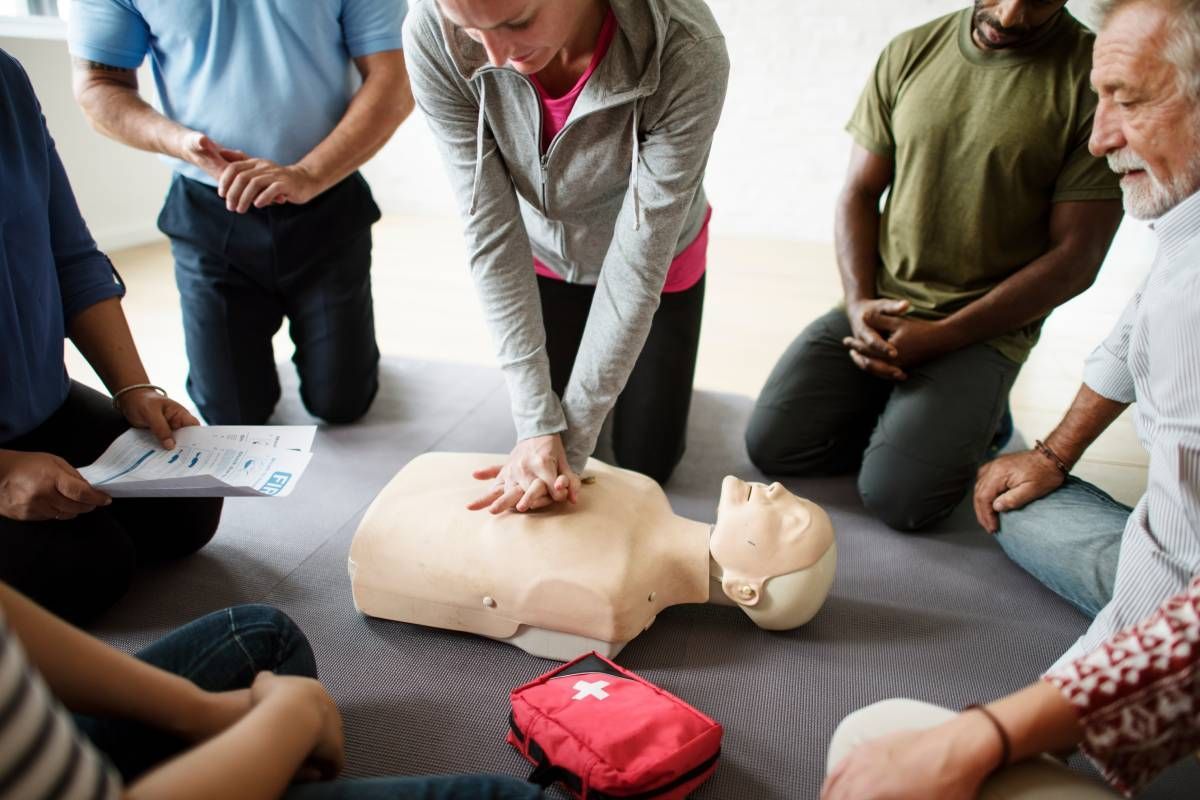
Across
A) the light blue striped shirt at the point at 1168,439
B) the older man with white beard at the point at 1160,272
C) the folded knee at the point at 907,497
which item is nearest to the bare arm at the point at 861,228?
the folded knee at the point at 907,497

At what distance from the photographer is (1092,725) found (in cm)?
76

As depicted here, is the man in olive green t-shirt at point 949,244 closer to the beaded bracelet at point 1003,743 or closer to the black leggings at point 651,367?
the black leggings at point 651,367

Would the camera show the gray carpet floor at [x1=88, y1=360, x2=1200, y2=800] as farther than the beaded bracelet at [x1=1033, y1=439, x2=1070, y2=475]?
No

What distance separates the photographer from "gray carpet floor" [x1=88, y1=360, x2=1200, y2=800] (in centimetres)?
117

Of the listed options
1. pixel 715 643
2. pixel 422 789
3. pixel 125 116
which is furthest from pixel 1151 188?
pixel 125 116

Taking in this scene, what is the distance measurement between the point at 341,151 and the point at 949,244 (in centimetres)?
137

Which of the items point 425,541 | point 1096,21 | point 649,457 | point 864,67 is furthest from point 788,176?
point 425,541

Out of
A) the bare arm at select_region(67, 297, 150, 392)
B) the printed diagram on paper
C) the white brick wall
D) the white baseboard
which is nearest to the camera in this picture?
the printed diagram on paper

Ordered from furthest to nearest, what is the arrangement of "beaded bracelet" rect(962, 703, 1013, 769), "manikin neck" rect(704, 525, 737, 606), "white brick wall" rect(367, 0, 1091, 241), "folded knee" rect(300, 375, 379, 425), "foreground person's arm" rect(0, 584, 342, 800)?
"white brick wall" rect(367, 0, 1091, 241)
"folded knee" rect(300, 375, 379, 425)
"manikin neck" rect(704, 525, 737, 606)
"beaded bracelet" rect(962, 703, 1013, 769)
"foreground person's arm" rect(0, 584, 342, 800)

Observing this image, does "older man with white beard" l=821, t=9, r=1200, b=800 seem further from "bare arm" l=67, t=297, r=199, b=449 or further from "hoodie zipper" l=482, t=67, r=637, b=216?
"bare arm" l=67, t=297, r=199, b=449

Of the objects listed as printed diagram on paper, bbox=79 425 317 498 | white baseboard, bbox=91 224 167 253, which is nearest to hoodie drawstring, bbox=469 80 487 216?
printed diagram on paper, bbox=79 425 317 498

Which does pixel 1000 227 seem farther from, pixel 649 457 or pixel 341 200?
pixel 341 200

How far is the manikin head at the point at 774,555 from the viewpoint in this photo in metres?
1.30

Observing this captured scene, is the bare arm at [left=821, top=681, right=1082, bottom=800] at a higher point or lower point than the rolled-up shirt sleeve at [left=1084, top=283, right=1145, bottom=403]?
lower
